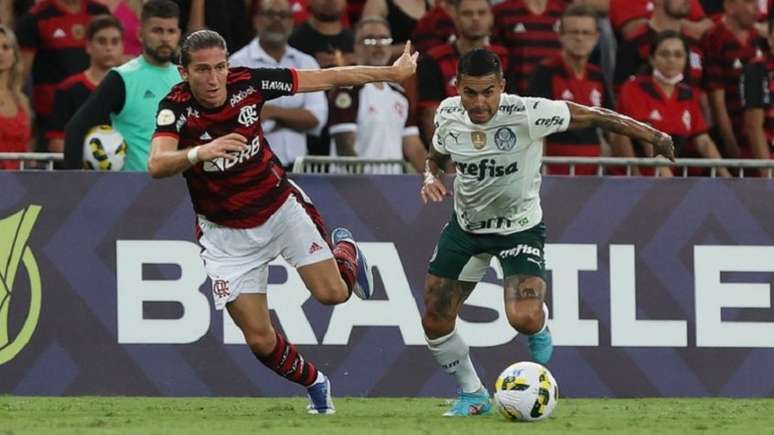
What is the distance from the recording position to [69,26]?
1502cm

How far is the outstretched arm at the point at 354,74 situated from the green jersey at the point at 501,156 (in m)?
Answer: 0.56

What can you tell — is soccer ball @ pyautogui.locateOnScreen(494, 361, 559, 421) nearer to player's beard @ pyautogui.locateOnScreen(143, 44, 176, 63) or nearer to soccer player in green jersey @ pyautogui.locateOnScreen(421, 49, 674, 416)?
soccer player in green jersey @ pyautogui.locateOnScreen(421, 49, 674, 416)

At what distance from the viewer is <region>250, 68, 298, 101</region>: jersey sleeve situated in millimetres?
11477

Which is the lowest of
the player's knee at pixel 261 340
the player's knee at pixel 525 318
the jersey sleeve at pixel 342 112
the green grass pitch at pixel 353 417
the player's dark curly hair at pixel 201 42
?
the green grass pitch at pixel 353 417

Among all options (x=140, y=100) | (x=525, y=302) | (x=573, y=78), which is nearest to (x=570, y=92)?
Answer: (x=573, y=78)

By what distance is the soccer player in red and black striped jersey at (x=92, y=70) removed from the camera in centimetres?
1431

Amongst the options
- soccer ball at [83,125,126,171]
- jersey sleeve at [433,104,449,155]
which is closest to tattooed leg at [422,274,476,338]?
jersey sleeve at [433,104,449,155]

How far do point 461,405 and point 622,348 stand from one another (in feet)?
8.25

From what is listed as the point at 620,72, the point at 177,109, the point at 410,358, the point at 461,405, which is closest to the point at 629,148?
the point at 620,72

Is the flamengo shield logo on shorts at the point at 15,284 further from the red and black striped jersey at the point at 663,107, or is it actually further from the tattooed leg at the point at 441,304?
the red and black striped jersey at the point at 663,107

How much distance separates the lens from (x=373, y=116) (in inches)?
593

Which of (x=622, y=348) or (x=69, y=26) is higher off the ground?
(x=69, y=26)

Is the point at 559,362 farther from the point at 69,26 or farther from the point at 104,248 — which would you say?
the point at 69,26

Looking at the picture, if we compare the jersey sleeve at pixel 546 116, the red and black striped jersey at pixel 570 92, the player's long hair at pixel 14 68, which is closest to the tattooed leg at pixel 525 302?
the jersey sleeve at pixel 546 116
